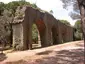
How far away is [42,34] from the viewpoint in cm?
2172

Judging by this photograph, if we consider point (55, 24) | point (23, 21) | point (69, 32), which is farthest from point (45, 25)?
point (69, 32)

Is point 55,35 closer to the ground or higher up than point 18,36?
closer to the ground

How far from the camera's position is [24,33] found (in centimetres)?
1570

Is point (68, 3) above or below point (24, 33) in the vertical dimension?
above

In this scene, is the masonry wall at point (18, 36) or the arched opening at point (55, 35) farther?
the arched opening at point (55, 35)

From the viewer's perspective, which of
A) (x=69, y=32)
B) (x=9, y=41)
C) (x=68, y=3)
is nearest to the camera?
(x=68, y=3)

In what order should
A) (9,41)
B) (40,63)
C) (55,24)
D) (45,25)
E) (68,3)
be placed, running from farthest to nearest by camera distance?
1. (55,24)
2. (45,25)
3. (9,41)
4. (68,3)
5. (40,63)

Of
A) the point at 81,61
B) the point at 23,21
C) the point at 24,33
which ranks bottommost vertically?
the point at 81,61

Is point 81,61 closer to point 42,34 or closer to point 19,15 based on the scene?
point 19,15

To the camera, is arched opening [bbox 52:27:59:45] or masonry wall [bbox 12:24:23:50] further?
arched opening [bbox 52:27:59:45]

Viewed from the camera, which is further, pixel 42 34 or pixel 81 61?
pixel 42 34

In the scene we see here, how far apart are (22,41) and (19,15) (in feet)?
8.29

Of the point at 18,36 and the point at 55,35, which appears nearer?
the point at 18,36

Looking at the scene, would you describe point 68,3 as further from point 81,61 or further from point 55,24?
point 55,24
